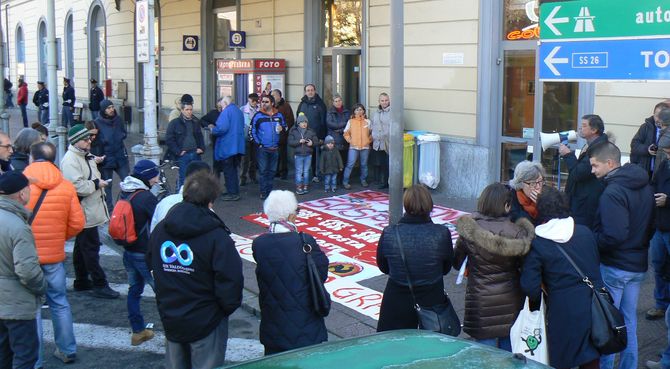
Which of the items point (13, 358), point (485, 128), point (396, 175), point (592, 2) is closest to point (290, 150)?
point (485, 128)

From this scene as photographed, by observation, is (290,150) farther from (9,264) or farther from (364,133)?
(9,264)

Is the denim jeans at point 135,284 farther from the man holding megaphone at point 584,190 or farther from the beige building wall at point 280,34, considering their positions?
the beige building wall at point 280,34

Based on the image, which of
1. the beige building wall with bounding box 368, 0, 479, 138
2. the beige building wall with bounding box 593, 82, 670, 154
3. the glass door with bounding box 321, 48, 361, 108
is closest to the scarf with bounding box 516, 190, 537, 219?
the beige building wall with bounding box 593, 82, 670, 154

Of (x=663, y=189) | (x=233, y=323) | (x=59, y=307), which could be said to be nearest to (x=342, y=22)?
(x=233, y=323)

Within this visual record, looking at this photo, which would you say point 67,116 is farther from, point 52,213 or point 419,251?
point 419,251

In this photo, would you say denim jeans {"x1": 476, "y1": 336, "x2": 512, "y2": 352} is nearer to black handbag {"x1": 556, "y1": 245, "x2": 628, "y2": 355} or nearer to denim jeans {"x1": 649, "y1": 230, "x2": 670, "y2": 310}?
black handbag {"x1": 556, "y1": 245, "x2": 628, "y2": 355}

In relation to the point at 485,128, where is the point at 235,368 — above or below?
below

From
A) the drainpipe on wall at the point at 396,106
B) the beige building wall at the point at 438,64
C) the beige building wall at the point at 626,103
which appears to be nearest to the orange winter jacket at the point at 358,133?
the beige building wall at the point at 438,64

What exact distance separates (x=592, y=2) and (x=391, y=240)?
1.88 m

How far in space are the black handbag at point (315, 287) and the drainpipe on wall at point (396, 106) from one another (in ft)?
9.06

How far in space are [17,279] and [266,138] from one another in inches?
291

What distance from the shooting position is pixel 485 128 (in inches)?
465

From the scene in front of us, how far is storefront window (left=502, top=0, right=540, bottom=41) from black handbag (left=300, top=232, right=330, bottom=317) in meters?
7.87

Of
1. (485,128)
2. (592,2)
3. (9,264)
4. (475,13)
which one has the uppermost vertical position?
(475,13)
